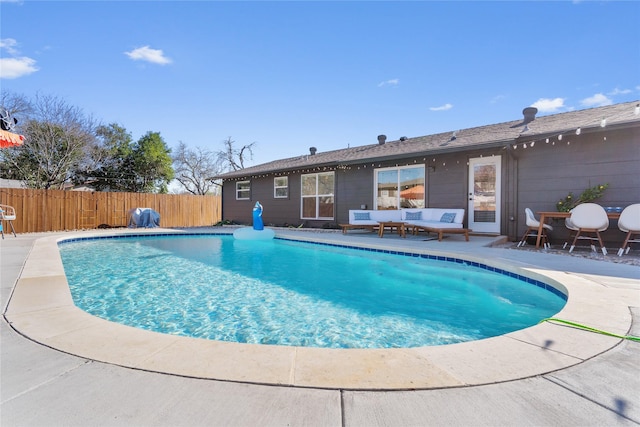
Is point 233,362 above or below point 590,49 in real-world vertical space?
below

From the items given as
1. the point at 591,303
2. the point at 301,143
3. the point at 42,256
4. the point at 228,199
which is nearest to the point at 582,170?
the point at 591,303

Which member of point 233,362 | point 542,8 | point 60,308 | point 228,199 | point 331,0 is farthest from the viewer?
point 228,199

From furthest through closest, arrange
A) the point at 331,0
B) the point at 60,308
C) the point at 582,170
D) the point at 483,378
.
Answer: the point at 331,0 → the point at 582,170 → the point at 60,308 → the point at 483,378

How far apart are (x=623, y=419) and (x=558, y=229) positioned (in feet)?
23.2

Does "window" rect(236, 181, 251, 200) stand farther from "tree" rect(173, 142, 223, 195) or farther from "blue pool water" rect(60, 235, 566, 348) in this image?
"tree" rect(173, 142, 223, 195)

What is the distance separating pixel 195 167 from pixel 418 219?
21.0 metres

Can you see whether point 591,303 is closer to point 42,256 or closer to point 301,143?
point 42,256

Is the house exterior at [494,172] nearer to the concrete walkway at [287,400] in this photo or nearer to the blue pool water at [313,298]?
the blue pool water at [313,298]

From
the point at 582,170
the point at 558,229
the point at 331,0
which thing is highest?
the point at 331,0

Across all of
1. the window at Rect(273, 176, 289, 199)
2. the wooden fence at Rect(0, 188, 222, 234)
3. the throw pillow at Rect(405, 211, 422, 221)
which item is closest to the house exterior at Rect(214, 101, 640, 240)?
the window at Rect(273, 176, 289, 199)

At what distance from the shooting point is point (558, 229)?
6.88 m

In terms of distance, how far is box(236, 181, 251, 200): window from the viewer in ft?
46.6

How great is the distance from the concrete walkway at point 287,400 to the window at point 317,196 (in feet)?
32.3

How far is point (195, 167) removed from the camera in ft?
80.9
